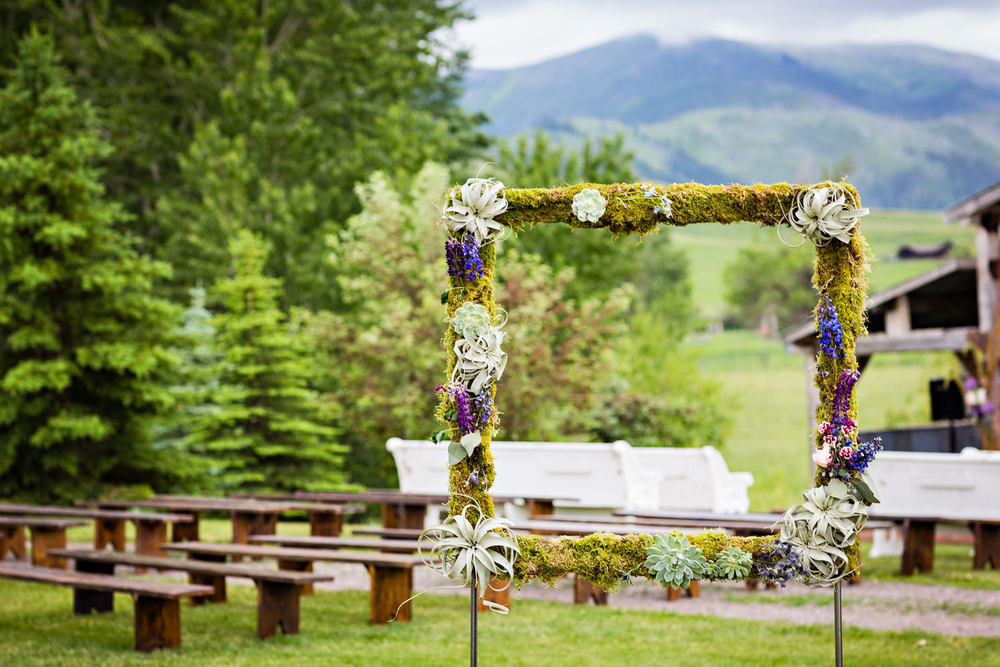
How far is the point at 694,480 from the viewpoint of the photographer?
1191 centimetres

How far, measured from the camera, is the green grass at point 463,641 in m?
6.66

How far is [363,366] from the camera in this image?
20.3 meters

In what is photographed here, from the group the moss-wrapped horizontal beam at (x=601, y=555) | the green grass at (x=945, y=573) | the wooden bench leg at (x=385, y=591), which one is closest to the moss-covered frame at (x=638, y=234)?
the moss-wrapped horizontal beam at (x=601, y=555)

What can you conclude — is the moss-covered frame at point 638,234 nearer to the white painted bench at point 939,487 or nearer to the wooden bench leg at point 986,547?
the white painted bench at point 939,487

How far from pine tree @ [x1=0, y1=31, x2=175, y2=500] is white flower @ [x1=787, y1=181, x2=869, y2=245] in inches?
422

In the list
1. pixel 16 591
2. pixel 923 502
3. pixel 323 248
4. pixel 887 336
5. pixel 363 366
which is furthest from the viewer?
pixel 323 248

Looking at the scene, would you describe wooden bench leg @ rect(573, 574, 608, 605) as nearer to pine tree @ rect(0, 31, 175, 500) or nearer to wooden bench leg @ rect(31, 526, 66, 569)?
wooden bench leg @ rect(31, 526, 66, 569)

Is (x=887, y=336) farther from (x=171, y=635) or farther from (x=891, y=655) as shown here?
(x=171, y=635)

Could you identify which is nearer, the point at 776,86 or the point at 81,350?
the point at 81,350

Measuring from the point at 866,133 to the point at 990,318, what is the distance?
492ft

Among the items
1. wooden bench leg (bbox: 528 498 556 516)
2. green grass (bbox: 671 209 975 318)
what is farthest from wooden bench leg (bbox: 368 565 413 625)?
green grass (bbox: 671 209 975 318)

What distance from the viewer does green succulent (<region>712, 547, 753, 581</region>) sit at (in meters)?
4.95

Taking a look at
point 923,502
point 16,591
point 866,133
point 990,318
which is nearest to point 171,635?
point 16,591

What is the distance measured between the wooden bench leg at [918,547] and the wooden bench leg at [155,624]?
687 cm
